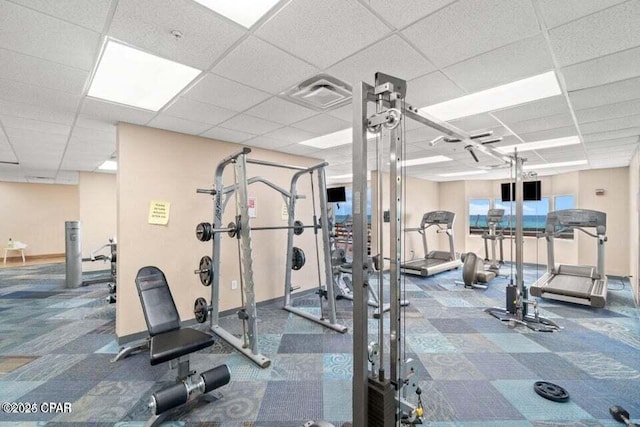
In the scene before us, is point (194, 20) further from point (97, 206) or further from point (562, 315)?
point (97, 206)

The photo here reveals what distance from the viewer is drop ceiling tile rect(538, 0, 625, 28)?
142 cm

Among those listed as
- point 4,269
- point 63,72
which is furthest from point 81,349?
point 4,269

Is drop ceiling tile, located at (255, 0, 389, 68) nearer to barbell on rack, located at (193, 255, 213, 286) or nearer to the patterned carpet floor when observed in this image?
barbell on rack, located at (193, 255, 213, 286)

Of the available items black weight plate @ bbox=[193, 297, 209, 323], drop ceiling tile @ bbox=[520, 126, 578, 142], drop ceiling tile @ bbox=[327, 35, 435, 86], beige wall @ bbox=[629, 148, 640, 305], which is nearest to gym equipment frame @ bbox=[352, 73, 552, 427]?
drop ceiling tile @ bbox=[327, 35, 435, 86]

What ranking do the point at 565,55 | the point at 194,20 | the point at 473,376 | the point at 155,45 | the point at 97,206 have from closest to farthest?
the point at 194,20
the point at 155,45
the point at 565,55
the point at 473,376
the point at 97,206

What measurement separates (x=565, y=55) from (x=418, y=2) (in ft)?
4.20

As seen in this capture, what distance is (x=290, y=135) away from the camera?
374 centimetres

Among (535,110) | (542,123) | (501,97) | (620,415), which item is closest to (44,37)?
(501,97)

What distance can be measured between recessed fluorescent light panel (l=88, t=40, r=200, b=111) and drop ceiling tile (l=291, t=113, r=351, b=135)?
1.34m

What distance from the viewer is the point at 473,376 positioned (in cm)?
246

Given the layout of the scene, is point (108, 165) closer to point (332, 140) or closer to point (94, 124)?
point (94, 124)

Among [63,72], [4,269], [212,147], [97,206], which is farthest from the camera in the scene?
[4,269]

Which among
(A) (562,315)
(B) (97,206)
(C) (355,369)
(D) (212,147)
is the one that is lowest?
(A) (562,315)

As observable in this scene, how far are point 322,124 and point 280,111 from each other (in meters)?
0.62
